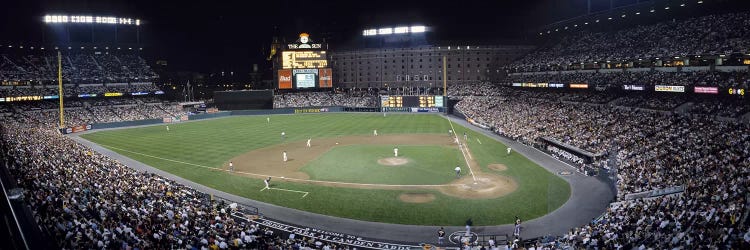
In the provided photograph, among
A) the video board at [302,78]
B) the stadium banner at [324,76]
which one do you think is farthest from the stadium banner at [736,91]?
the video board at [302,78]

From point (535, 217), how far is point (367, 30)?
8769 centimetres

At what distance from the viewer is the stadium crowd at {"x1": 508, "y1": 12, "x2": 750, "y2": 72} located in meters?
39.8

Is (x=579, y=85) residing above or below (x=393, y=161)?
above

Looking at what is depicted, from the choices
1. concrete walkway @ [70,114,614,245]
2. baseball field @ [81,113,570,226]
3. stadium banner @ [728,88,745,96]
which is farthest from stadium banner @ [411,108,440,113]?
concrete walkway @ [70,114,614,245]

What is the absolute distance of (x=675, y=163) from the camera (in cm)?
2647

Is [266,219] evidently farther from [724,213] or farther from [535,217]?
[724,213]

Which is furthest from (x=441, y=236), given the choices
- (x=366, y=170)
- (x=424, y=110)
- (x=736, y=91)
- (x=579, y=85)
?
(x=424, y=110)

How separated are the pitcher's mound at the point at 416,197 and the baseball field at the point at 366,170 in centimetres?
6

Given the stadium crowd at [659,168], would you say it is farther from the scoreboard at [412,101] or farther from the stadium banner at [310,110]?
the stadium banner at [310,110]

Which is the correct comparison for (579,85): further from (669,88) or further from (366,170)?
(366,170)

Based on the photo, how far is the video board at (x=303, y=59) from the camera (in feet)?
293

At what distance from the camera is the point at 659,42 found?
157 feet

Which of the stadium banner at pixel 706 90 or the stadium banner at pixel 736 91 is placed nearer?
the stadium banner at pixel 736 91

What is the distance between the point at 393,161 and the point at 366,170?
4.03m
